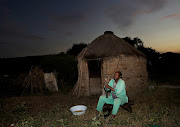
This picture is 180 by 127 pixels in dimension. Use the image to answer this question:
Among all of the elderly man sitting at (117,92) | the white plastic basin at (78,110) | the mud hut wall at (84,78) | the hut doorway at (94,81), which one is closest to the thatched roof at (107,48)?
the mud hut wall at (84,78)

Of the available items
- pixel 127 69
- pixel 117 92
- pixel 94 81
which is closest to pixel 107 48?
pixel 127 69

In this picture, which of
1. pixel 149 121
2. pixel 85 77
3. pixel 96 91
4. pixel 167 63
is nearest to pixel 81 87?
pixel 85 77

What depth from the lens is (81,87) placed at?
8.90 m

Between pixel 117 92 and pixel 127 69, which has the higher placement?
pixel 127 69

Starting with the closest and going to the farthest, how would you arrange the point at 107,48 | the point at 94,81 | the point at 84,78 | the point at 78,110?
the point at 78,110
the point at 107,48
the point at 84,78
the point at 94,81

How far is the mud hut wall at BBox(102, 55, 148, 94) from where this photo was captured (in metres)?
7.80

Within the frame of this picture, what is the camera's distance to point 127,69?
25.8 ft

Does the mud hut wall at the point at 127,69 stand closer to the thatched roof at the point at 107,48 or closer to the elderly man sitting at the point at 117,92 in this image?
the thatched roof at the point at 107,48

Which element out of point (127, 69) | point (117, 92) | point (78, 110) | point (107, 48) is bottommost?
point (78, 110)

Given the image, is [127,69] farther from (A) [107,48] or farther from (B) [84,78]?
(B) [84,78]

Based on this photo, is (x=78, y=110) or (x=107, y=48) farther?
(x=107, y=48)

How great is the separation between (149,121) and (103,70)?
4251mm

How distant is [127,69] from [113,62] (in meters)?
0.86

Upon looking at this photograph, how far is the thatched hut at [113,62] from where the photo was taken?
783 cm
